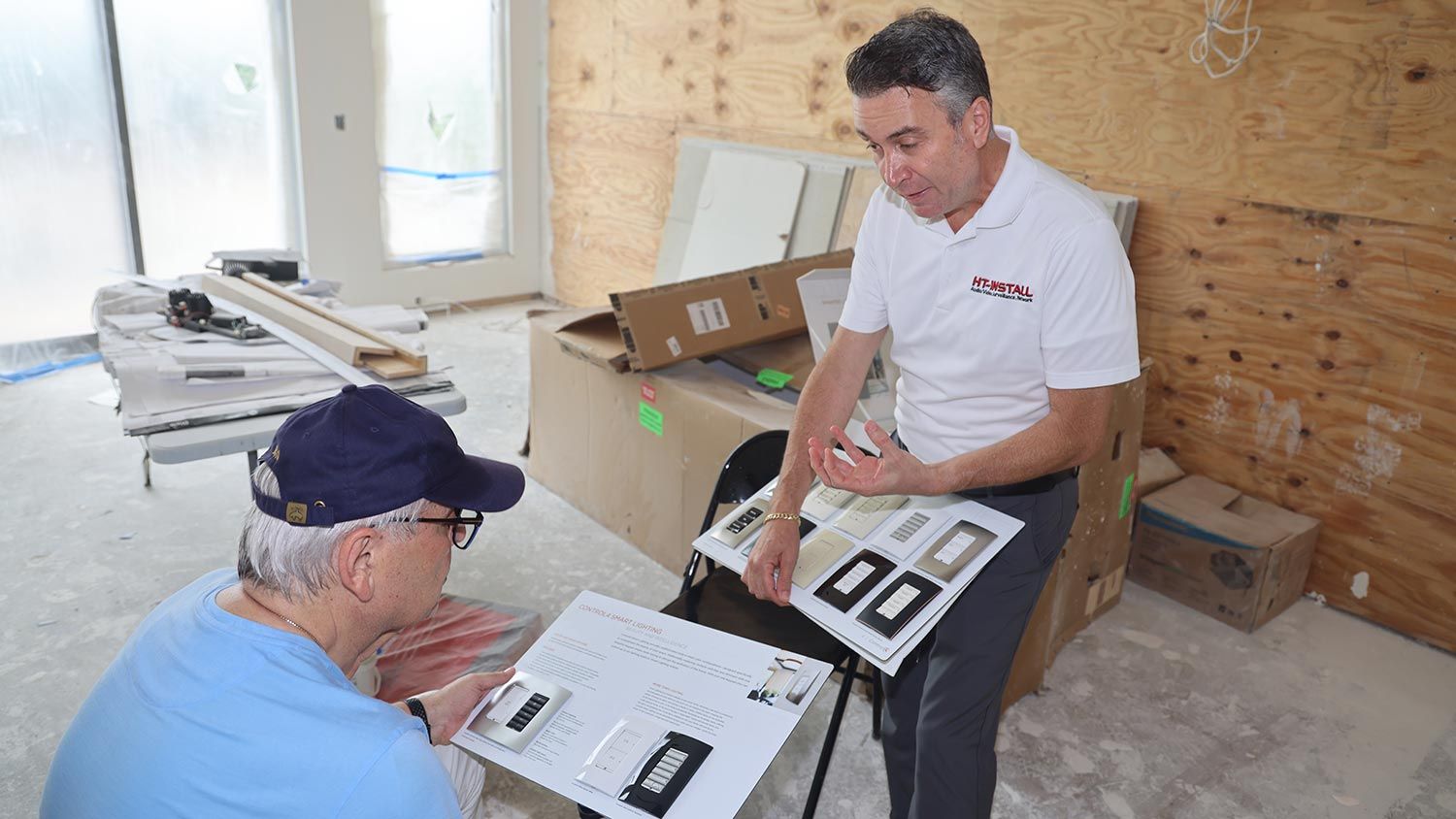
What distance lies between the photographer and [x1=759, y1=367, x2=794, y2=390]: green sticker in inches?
124

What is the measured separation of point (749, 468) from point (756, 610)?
0.37m

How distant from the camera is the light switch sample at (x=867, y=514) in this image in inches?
69.9

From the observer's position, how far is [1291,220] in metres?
3.01

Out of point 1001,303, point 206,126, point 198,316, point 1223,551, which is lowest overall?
point 1223,551

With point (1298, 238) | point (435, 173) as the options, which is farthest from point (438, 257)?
point (1298, 238)

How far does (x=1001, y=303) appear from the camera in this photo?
1624 millimetres

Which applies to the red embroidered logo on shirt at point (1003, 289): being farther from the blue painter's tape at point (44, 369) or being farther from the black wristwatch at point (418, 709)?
the blue painter's tape at point (44, 369)

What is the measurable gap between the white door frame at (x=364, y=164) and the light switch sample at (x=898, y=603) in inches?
186

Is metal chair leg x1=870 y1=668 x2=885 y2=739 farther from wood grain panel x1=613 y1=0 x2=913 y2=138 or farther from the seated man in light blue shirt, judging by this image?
wood grain panel x1=613 y1=0 x2=913 y2=138

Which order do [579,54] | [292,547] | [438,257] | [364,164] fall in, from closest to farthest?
1. [292,547]
2. [364,164]
3. [579,54]
4. [438,257]

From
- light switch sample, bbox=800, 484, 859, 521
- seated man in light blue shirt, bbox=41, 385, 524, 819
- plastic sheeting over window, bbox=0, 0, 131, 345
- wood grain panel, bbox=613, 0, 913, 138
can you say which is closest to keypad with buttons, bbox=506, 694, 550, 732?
seated man in light blue shirt, bbox=41, 385, 524, 819

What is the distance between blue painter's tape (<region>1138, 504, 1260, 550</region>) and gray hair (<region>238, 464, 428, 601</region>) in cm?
269

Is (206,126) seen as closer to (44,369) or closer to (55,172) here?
(55,172)

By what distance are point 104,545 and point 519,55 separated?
12.7 ft
